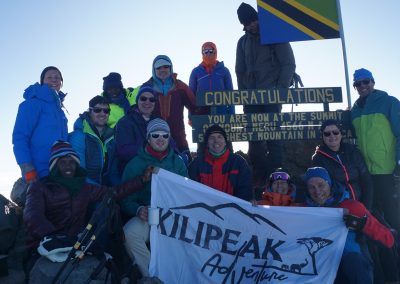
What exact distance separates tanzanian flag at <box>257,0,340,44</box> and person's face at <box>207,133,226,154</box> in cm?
344

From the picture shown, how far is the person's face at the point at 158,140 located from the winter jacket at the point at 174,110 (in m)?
1.79

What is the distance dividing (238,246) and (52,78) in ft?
13.7

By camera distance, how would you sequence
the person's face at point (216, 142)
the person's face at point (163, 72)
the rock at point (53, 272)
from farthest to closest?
the person's face at point (163, 72) → the person's face at point (216, 142) → the rock at point (53, 272)

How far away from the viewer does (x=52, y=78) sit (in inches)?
290

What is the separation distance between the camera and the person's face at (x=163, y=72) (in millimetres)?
8438

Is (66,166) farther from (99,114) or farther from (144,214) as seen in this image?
(99,114)

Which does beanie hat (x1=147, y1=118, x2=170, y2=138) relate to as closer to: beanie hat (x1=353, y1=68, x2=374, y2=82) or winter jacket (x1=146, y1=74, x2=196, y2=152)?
winter jacket (x1=146, y1=74, x2=196, y2=152)

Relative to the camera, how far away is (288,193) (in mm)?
6953

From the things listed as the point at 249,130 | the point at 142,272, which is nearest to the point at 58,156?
the point at 142,272

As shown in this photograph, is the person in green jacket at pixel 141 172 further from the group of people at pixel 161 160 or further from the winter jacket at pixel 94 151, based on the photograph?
the winter jacket at pixel 94 151

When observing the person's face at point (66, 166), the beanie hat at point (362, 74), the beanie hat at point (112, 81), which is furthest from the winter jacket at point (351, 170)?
the beanie hat at point (112, 81)

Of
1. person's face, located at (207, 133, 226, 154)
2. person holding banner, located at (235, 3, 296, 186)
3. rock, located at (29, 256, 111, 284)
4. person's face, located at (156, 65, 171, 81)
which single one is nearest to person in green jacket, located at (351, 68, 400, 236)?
person holding banner, located at (235, 3, 296, 186)

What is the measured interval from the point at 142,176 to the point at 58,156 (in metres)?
1.21

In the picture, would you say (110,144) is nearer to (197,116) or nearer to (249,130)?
(197,116)
